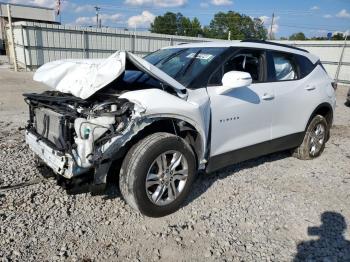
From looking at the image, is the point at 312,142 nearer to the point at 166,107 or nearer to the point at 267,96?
the point at 267,96

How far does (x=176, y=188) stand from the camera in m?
3.39

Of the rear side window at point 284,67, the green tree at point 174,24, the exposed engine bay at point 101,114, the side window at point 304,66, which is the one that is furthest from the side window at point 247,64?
the green tree at point 174,24

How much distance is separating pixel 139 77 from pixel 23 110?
5568 mm

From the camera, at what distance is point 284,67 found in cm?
453

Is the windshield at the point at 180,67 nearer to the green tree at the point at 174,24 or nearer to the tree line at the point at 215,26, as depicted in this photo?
the tree line at the point at 215,26

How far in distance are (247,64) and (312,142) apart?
2.03 m

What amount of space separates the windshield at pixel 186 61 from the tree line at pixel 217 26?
213ft

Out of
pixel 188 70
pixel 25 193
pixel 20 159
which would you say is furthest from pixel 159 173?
pixel 20 159

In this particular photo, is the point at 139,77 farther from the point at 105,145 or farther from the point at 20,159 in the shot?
the point at 20,159

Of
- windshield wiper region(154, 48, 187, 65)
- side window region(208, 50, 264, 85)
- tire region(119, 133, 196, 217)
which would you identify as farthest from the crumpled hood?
windshield wiper region(154, 48, 187, 65)

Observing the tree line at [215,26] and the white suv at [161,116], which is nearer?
the white suv at [161,116]

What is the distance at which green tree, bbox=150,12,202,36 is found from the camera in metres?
76.1

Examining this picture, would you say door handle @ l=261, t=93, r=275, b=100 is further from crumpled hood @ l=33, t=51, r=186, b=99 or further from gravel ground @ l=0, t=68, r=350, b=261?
crumpled hood @ l=33, t=51, r=186, b=99

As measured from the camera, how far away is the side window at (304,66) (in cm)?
477
